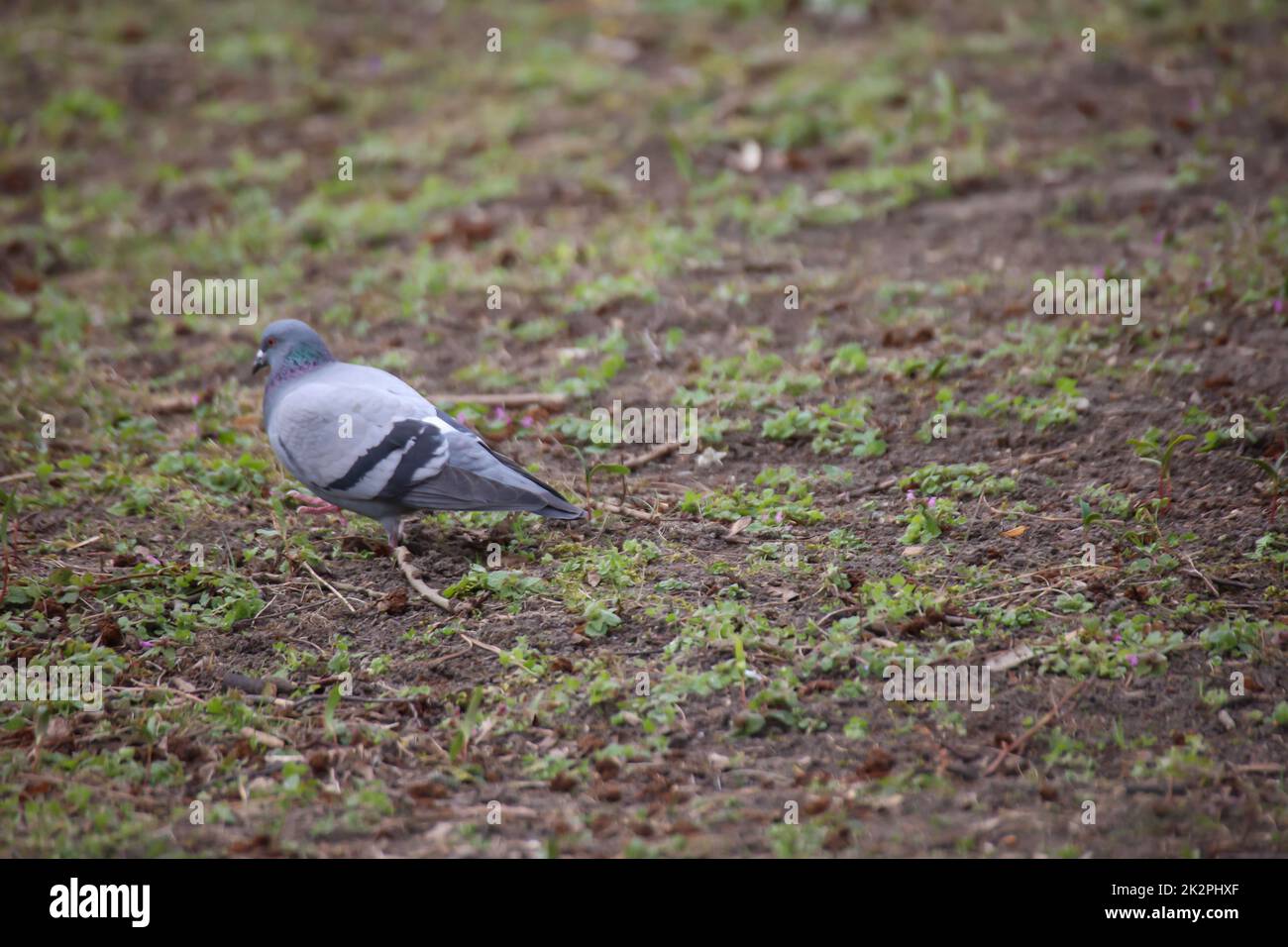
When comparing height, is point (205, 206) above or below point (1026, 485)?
above

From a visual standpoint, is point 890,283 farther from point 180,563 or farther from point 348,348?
point 180,563

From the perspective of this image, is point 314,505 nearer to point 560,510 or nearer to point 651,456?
point 560,510

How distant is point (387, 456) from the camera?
451 cm

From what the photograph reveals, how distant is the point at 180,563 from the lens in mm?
4660

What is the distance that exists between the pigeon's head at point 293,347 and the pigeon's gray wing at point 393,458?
0.29m

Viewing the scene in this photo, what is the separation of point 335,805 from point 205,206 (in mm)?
5628

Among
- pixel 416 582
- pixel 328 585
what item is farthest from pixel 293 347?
pixel 416 582

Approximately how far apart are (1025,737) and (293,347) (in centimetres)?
307

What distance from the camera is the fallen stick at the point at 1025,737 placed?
3.55 m

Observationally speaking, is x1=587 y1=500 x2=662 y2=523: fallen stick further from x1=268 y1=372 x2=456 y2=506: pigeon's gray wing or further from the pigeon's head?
the pigeon's head

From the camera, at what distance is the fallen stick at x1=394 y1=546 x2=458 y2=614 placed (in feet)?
14.4

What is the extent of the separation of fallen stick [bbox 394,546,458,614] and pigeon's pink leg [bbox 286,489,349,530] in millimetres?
454
